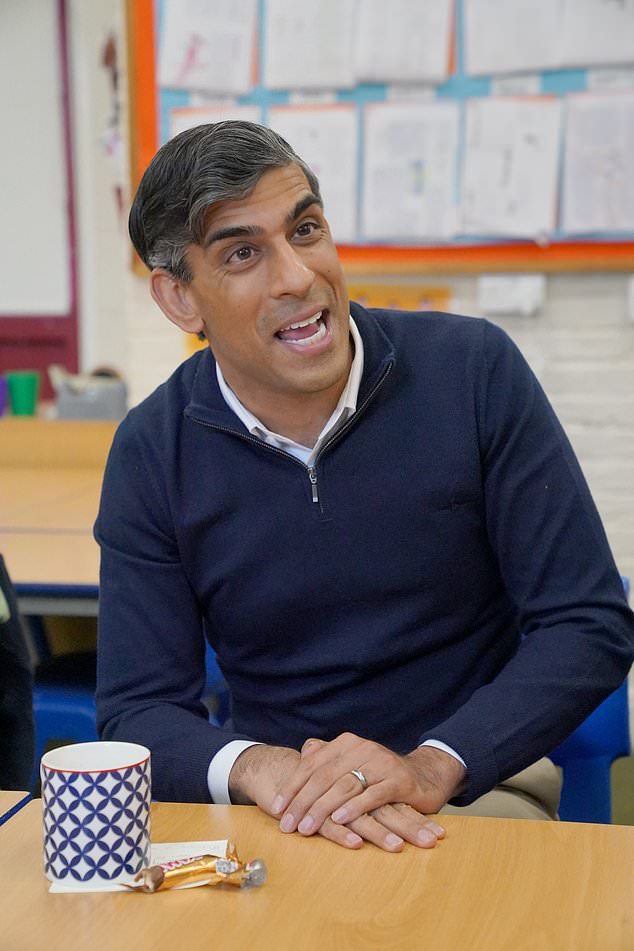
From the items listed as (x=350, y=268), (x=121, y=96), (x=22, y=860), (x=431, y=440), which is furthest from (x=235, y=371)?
(x=121, y=96)

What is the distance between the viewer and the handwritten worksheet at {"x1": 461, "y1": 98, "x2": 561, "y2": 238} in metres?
2.96

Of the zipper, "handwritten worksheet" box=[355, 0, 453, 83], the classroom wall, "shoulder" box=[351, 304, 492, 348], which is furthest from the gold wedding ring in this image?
"handwritten worksheet" box=[355, 0, 453, 83]

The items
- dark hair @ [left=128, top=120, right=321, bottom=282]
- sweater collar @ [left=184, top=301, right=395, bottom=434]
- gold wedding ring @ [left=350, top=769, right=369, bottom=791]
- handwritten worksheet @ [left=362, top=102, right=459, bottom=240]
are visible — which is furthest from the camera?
handwritten worksheet @ [left=362, top=102, right=459, bottom=240]

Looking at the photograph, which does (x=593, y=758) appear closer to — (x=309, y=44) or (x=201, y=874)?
(x=201, y=874)

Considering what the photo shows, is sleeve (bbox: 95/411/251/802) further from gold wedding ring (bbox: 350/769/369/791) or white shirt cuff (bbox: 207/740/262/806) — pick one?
gold wedding ring (bbox: 350/769/369/791)

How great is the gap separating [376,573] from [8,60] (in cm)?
534

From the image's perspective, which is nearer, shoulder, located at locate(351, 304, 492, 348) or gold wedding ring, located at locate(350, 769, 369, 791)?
gold wedding ring, located at locate(350, 769, 369, 791)

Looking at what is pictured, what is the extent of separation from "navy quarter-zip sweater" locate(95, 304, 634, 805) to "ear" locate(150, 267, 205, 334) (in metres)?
0.11

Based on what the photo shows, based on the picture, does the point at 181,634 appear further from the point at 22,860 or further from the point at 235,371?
the point at 22,860

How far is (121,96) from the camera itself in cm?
323

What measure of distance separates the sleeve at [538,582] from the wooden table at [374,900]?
293mm

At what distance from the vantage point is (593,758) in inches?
63.2

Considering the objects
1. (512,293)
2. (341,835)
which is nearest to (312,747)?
(341,835)

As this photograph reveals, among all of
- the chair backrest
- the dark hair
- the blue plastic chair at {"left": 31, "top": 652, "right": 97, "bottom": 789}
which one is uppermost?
the dark hair
